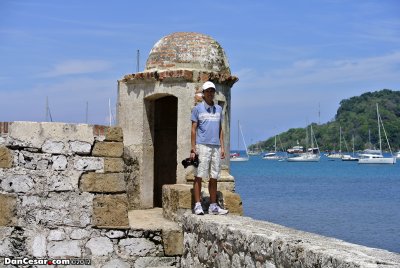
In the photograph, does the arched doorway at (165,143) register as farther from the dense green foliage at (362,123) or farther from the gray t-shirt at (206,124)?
the dense green foliage at (362,123)

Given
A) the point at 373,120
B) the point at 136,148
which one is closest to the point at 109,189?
the point at 136,148

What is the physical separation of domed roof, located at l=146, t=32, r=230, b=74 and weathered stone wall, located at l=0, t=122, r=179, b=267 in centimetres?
236

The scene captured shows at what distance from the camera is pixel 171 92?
28.3ft

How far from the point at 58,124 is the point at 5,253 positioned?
1476mm

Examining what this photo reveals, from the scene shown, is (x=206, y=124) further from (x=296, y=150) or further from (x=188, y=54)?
(x=296, y=150)

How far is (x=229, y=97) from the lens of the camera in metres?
8.99

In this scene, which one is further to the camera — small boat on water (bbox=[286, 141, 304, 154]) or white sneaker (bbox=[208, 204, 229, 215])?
small boat on water (bbox=[286, 141, 304, 154])

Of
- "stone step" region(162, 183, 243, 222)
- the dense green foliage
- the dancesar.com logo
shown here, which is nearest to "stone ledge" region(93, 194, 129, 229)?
the dancesar.com logo

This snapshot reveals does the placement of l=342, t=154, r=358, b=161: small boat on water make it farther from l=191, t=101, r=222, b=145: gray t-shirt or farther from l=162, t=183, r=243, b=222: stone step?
l=191, t=101, r=222, b=145: gray t-shirt

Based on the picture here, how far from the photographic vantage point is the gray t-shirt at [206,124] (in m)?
6.78

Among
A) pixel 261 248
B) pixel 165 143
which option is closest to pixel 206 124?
pixel 261 248

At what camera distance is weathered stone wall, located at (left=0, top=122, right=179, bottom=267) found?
6605 millimetres

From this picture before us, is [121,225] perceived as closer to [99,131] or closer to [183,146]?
[99,131]

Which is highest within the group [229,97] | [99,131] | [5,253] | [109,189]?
[229,97]
